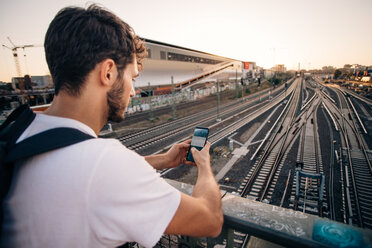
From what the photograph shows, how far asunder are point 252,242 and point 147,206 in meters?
0.94

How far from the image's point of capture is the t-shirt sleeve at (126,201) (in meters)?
0.86

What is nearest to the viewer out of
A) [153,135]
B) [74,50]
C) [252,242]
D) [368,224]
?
[74,50]

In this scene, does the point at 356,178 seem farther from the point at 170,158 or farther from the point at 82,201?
the point at 82,201

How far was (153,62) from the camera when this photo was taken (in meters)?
41.8

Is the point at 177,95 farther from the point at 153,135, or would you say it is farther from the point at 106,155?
the point at 106,155

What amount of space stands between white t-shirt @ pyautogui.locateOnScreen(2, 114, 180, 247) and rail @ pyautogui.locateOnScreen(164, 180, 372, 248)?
534 mm

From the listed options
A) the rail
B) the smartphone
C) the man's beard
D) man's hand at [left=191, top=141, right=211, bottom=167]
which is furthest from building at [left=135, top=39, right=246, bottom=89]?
the rail

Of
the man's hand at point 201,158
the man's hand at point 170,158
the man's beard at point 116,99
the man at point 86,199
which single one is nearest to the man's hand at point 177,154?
the man's hand at point 170,158

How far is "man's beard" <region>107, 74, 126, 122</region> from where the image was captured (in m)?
1.40

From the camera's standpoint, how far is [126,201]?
884mm

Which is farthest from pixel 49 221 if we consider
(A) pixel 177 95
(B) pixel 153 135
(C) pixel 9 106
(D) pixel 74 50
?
(C) pixel 9 106

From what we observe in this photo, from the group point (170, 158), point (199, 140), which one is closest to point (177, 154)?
point (170, 158)

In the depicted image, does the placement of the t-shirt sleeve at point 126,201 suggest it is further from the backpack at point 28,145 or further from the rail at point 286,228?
the rail at point 286,228

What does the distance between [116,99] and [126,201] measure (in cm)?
82
